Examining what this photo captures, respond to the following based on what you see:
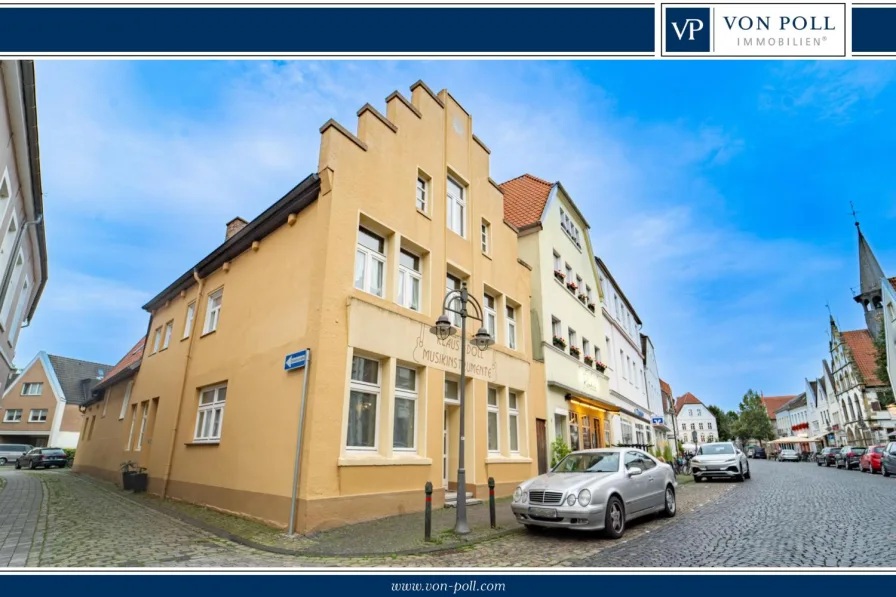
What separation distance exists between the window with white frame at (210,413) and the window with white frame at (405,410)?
4696 millimetres

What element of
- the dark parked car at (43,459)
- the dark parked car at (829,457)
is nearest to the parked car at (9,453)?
the dark parked car at (43,459)

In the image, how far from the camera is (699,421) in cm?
10119

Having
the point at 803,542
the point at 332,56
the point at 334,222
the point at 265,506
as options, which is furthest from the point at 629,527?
the point at 332,56

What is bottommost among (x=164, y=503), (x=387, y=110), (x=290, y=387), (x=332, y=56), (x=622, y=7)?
(x=164, y=503)

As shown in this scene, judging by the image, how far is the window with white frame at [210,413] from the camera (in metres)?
12.5

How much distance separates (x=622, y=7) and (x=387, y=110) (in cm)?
855

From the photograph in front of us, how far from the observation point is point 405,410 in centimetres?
1109

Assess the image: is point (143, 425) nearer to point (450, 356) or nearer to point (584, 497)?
point (450, 356)

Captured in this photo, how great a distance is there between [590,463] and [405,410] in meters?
4.24

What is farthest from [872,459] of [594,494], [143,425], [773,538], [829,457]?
[143,425]

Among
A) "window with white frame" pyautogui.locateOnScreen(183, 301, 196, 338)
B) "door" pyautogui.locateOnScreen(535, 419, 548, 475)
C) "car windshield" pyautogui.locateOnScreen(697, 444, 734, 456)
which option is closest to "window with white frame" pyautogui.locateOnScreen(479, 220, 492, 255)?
"door" pyautogui.locateOnScreen(535, 419, 548, 475)

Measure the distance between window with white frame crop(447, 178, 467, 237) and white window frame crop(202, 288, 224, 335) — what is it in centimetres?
736
